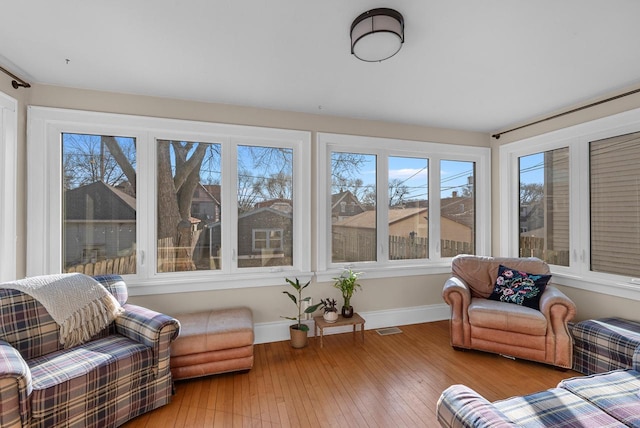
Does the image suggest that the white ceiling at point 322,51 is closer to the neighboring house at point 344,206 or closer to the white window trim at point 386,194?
the white window trim at point 386,194

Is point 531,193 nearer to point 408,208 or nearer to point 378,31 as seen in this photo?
point 408,208

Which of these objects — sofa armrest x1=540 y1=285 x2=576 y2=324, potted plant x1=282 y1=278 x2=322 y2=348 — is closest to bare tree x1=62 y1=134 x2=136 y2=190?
potted plant x1=282 y1=278 x2=322 y2=348

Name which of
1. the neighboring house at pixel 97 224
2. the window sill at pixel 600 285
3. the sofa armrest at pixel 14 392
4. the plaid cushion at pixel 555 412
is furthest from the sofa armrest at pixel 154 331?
the window sill at pixel 600 285

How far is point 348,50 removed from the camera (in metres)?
2.06

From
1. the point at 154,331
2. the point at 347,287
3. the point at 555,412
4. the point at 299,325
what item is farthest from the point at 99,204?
the point at 555,412

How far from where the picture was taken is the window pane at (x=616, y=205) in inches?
106

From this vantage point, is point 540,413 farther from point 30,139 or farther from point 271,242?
point 30,139

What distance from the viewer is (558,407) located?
1341 mm

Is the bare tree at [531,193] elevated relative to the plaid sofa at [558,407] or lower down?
elevated

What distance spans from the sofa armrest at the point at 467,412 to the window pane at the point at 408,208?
8.04ft

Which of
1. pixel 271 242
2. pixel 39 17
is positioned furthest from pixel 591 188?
pixel 39 17

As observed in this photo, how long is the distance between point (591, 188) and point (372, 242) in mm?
2289

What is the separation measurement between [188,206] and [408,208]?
2593mm

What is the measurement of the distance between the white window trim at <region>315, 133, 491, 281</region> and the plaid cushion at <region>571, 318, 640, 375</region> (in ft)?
4.76
